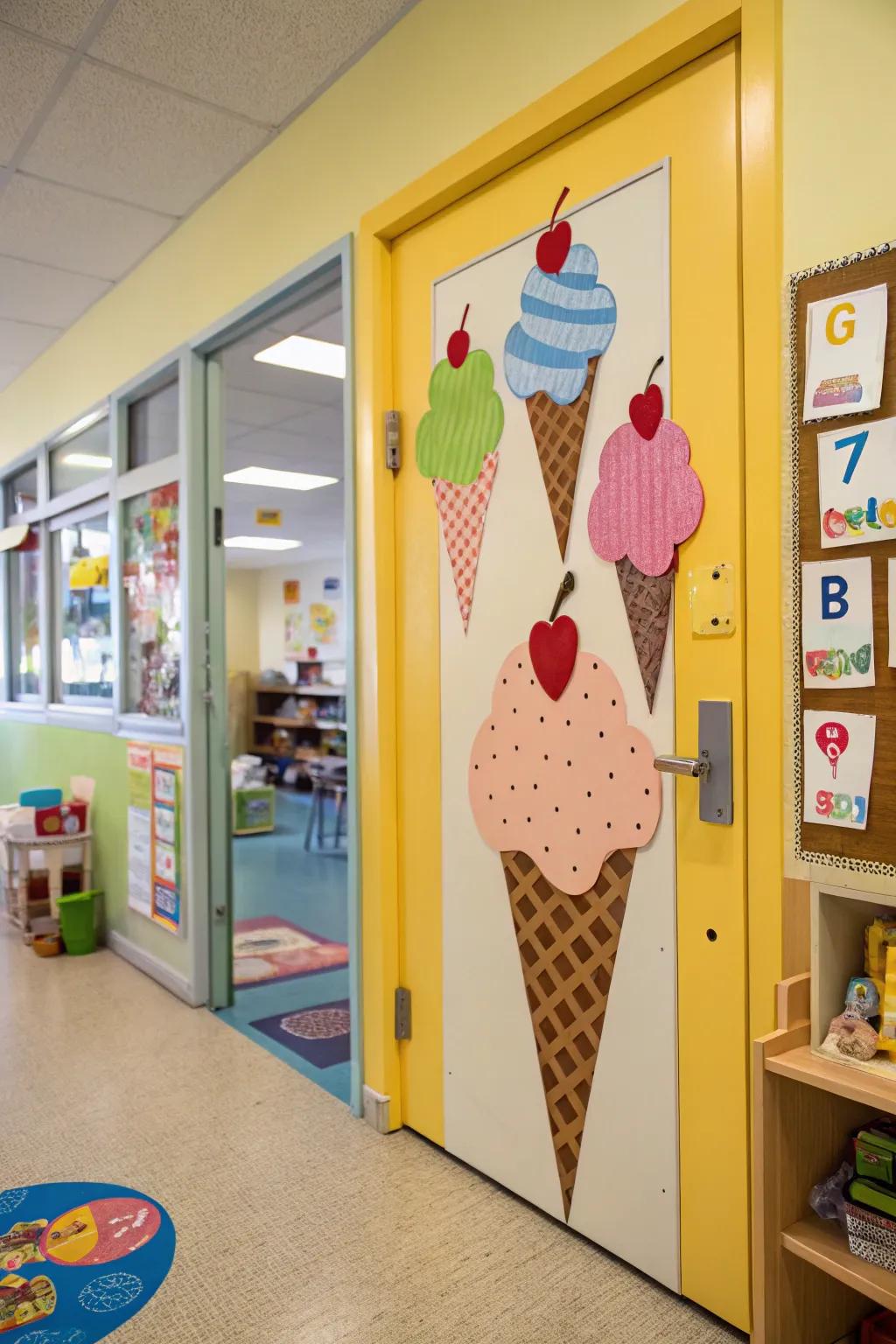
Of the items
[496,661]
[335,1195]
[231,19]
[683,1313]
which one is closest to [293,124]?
[231,19]

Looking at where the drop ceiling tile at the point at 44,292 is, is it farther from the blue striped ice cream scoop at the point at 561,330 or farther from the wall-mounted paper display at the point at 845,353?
the wall-mounted paper display at the point at 845,353

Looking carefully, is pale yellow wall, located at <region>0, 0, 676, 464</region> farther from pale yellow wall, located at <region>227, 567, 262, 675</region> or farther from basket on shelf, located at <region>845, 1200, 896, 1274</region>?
Result: pale yellow wall, located at <region>227, 567, 262, 675</region>

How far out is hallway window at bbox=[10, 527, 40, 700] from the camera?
5.38m

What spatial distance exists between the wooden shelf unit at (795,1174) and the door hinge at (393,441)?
161 cm

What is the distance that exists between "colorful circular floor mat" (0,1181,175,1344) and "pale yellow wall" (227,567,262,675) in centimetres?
992

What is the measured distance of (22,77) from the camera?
259cm

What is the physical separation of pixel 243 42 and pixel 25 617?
4.01 m

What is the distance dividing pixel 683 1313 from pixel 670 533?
144 centimetres

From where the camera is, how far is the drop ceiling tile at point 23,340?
4576mm

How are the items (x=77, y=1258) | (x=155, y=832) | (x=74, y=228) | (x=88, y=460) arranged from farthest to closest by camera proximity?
1. (x=88, y=460)
2. (x=155, y=832)
3. (x=74, y=228)
4. (x=77, y=1258)

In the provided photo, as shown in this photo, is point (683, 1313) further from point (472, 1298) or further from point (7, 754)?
point (7, 754)

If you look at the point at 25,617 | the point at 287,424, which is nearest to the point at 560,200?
the point at 287,424

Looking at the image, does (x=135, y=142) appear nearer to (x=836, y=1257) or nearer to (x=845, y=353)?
(x=845, y=353)

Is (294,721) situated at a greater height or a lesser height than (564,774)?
lesser
